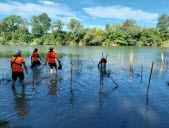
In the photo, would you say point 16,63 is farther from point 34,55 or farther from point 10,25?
point 10,25

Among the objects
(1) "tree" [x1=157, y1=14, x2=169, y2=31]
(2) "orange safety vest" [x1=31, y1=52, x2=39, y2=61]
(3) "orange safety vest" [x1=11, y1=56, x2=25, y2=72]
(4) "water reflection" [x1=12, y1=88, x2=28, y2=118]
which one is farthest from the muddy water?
(1) "tree" [x1=157, y1=14, x2=169, y2=31]

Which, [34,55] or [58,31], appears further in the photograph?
[58,31]

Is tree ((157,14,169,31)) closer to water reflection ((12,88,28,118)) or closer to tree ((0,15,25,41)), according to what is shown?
tree ((0,15,25,41))

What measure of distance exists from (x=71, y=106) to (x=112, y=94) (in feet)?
11.5

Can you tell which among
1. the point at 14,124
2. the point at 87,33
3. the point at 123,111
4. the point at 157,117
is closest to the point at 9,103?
the point at 14,124

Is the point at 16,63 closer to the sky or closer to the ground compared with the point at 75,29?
closer to the ground

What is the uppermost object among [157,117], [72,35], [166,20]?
[166,20]

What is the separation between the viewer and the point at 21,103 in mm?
11195

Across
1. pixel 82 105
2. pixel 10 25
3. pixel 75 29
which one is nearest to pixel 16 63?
pixel 82 105

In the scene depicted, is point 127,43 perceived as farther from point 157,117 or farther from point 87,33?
point 157,117

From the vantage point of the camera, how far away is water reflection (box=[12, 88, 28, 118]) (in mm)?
9928

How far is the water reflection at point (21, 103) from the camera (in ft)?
32.6

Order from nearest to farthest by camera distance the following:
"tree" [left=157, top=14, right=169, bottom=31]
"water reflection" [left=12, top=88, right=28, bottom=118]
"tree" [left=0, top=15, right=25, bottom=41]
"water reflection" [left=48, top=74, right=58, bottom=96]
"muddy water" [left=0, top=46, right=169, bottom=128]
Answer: "muddy water" [left=0, top=46, right=169, bottom=128], "water reflection" [left=12, top=88, right=28, bottom=118], "water reflection" [left=48, top=74, right=58, bottom=96], "tree" [left=0, top=15, right=25, bottom=41], "tree" [left=157, top=14, right=169, bottom=31]

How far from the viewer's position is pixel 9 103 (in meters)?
11.1
